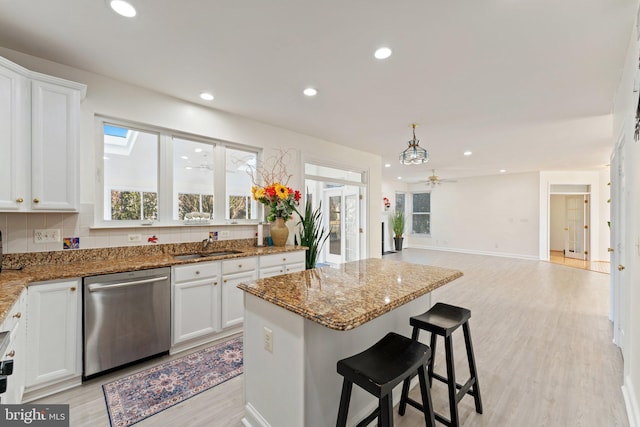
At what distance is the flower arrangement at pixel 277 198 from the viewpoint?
341cm

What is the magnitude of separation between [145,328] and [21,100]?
1976mm

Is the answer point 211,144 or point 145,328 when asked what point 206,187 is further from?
point 145,328

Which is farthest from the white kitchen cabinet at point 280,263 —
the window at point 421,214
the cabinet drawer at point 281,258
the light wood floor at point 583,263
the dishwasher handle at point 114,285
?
the window at point 421,214

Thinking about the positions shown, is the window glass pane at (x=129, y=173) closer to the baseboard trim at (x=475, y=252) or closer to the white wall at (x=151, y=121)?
the white wall at (x=151, y=121)

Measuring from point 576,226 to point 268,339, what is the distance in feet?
33.3

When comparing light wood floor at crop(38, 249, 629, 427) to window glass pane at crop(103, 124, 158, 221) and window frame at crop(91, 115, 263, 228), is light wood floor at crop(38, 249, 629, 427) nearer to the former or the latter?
window frame at crop(91, 115, 263, 228)

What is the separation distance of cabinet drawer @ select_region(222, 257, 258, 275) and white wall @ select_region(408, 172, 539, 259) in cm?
821

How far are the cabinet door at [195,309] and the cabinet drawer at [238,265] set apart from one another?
139 millimetres

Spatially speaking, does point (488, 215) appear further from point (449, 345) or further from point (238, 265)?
point (238, 265)

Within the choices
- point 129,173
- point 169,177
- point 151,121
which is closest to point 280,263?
point 169,177

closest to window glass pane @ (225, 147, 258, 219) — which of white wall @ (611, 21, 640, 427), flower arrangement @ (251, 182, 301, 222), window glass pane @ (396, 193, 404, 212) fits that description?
flower arrangement @ (251, 182, 301, 222)

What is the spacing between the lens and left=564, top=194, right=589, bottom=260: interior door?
300 inches

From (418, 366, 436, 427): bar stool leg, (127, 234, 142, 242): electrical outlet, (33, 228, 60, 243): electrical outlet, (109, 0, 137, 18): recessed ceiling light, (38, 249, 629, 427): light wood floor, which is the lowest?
(38, 249, 629, 427): light wood floor

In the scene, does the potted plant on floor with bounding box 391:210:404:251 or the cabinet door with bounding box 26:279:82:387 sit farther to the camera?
the potted plant on floor with bounding box 391:210:404:251
